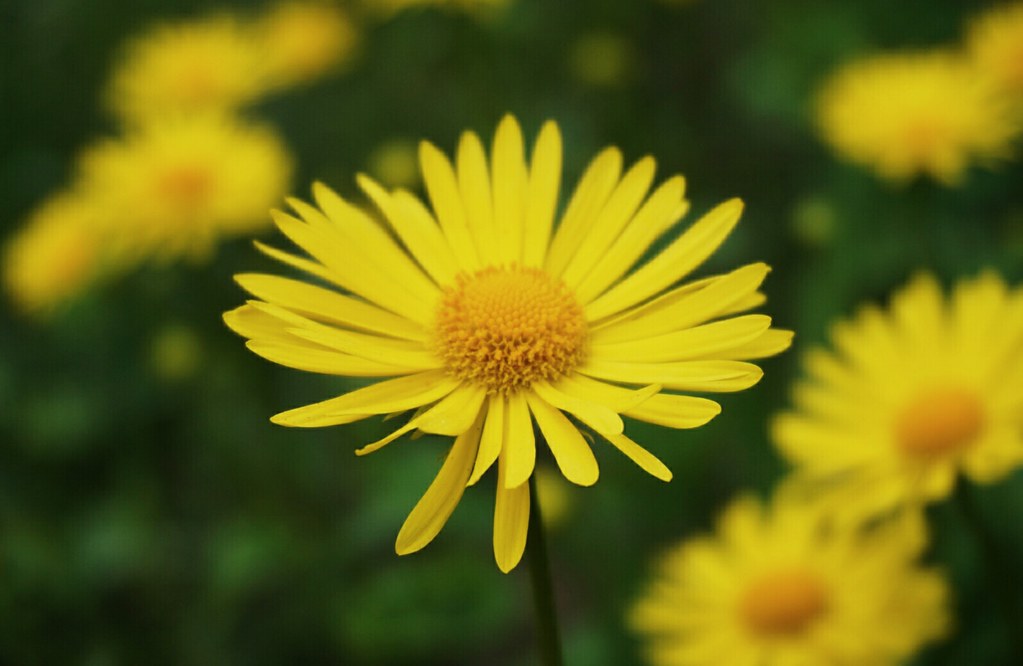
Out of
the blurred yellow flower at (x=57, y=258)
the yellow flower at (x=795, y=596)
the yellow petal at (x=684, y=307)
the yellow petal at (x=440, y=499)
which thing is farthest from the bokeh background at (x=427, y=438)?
the yellow petal at (x=440, y=499)

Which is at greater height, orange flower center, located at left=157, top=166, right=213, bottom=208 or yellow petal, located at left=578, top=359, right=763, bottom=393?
orange flower center, located at left=157, top=166, right=213, bottom=208

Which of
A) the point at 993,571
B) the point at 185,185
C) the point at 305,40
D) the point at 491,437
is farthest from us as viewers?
the point at 305,40

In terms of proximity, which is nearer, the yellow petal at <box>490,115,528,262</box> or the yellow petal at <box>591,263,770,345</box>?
the yellow petal at <box>591,263,770,345</box>

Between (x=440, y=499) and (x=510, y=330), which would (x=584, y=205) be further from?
(x=440, y=499)

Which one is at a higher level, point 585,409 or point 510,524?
point 585,409

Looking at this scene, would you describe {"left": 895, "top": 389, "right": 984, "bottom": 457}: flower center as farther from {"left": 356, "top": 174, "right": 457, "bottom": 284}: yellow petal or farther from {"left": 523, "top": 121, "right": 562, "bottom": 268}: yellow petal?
{"left": 356, "top": 174, "right": 457, "bottom": 284}: yellow petal

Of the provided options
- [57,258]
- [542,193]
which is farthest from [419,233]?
[57,258]

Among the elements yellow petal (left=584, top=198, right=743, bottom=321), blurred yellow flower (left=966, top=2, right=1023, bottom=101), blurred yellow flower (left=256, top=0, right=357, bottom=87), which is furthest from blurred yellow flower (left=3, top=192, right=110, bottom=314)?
blurred yellow flower (left=966, top=2, right=1023, bottom=101)

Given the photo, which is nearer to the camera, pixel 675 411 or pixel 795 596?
pixel 675 411
